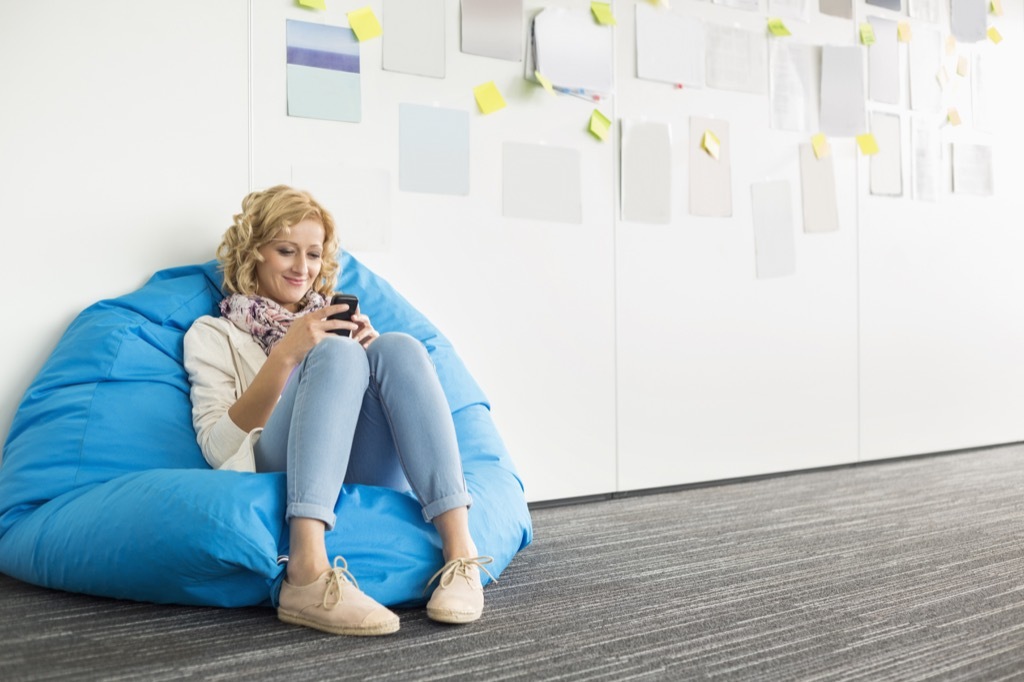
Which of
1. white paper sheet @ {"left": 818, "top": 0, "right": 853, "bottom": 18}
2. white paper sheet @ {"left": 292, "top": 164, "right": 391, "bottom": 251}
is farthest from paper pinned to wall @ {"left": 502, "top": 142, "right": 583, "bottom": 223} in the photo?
white paper sheet @ {"left": 818, "top": 0, "right": 853, "bottom": 18}

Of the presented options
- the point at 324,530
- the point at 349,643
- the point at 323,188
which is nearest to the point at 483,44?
the point at 323,188

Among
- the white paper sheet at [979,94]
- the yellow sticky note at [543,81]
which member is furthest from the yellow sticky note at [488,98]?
the white paper sheet at [979,94]

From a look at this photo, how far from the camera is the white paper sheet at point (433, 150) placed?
97.4 inches

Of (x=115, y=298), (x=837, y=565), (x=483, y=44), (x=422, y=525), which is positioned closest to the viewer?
(x=422, y=525)

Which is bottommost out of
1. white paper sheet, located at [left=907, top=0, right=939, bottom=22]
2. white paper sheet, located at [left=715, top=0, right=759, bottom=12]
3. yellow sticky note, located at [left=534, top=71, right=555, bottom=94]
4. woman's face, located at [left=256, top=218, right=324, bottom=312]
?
woman's face, located at [left=256, top=218, right=324, bottom=312]

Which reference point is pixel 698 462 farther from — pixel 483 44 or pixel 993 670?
pixel 993 670

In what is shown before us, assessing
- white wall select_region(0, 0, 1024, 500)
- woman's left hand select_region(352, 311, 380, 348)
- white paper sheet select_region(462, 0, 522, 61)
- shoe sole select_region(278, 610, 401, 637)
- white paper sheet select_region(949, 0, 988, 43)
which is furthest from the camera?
white paper sheet select_region(949, 0, 988, 43)

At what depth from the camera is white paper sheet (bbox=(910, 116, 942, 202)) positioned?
141 inches

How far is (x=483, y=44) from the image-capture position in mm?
2586

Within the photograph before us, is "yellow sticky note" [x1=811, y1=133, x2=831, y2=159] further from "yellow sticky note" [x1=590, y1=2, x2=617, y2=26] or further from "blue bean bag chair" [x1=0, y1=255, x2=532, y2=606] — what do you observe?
"blue bean bag chair" [x1=0, y1=255, x2=532, y2=606]

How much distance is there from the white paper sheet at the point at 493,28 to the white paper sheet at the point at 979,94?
2.20 m

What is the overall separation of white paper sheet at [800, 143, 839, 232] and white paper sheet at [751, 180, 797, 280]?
0.29ft

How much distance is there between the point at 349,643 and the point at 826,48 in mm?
2779

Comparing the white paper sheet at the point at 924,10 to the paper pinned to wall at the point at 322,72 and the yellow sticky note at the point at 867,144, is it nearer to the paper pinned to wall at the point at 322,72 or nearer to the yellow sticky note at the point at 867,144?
the yellow sticky note at the point at 867,144
